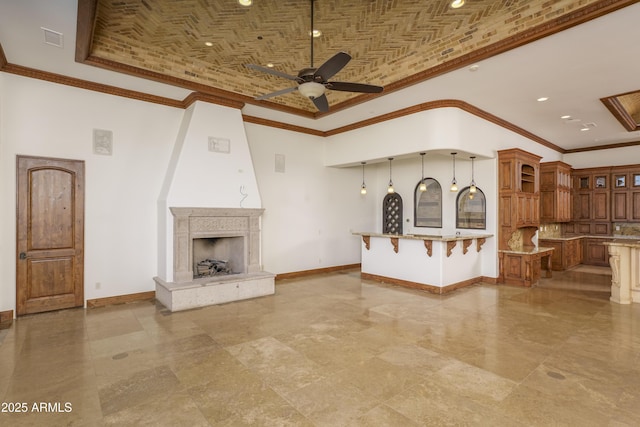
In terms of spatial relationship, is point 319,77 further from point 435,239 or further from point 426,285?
point 426,285

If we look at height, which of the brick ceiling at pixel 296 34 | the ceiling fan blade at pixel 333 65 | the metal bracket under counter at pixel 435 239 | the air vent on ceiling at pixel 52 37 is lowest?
the metal bracket under counter at pixel 435 239

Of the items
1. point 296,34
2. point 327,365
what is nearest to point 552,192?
point 296,34

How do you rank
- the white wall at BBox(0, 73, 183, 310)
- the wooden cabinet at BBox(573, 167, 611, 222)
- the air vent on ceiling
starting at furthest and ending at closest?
the wooden cabinet at BBox(573, 167, 611, 222) < the white wall at BBox(0, 73, 183, 310) < the air vent on ceiling

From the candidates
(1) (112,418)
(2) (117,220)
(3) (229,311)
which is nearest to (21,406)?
(1) (112,418)

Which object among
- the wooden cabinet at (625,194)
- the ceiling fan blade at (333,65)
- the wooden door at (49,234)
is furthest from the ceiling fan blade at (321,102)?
the wooden cabinet at (625,194)

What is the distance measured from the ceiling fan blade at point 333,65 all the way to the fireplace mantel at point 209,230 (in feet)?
10.4

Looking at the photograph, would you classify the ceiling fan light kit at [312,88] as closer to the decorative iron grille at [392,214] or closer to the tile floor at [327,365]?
the tile floor at [327,365]

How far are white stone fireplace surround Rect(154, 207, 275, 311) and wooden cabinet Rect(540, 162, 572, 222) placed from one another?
7515 millimetres

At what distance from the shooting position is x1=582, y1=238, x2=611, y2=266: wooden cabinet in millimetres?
→ 9328

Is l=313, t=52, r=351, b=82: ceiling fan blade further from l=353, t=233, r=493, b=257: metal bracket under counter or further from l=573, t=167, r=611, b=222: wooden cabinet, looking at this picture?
l=573, t=167, r=611, b=222: wooden cabinet

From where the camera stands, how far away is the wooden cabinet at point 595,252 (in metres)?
9.33

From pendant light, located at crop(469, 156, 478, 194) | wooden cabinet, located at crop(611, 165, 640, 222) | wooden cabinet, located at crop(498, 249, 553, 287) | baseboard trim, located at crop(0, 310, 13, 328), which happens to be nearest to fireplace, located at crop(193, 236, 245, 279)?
baseboard trim, located at crop(0, 310, 13, 328)

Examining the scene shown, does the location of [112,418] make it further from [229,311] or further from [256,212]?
[256,212]

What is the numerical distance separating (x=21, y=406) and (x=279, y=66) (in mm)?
5047
